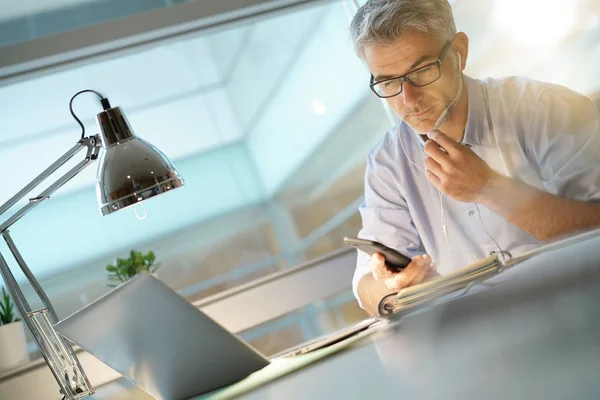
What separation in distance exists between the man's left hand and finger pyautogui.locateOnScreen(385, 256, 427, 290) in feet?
0.80

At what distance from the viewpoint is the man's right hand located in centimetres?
180

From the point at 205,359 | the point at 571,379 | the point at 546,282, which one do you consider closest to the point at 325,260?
the point at 205,359

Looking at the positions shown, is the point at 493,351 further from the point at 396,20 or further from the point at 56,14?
the point at 56,14

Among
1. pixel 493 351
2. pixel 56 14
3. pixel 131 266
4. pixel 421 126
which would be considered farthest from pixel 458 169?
pixel 56 14

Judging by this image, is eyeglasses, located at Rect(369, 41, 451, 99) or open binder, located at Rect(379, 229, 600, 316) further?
eyeglasses, located at Rect(369, 41, 451, 99)

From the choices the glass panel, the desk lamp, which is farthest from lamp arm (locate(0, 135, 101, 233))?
the glass panel

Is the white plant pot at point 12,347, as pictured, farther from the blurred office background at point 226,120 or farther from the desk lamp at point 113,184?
the desk lamp at point 113,184

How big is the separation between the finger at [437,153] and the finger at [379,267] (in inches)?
12.1

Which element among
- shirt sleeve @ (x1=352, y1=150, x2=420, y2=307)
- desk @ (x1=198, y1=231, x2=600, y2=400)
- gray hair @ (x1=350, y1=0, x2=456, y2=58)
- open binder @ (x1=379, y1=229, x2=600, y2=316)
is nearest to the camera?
desk @ (x1=198, y1=231, x2=600, y2=400)

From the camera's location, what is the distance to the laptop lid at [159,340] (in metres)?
1.18

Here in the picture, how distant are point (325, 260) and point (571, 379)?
2.96m

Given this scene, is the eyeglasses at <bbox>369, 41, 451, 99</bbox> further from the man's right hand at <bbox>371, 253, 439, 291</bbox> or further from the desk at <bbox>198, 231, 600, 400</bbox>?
the desk at <bbox>198, 231, 600, 400</bbox>

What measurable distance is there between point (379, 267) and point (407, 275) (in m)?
0.09

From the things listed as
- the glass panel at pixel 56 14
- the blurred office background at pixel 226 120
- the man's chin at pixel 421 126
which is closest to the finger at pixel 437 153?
the man's chin at pixel 421 126
